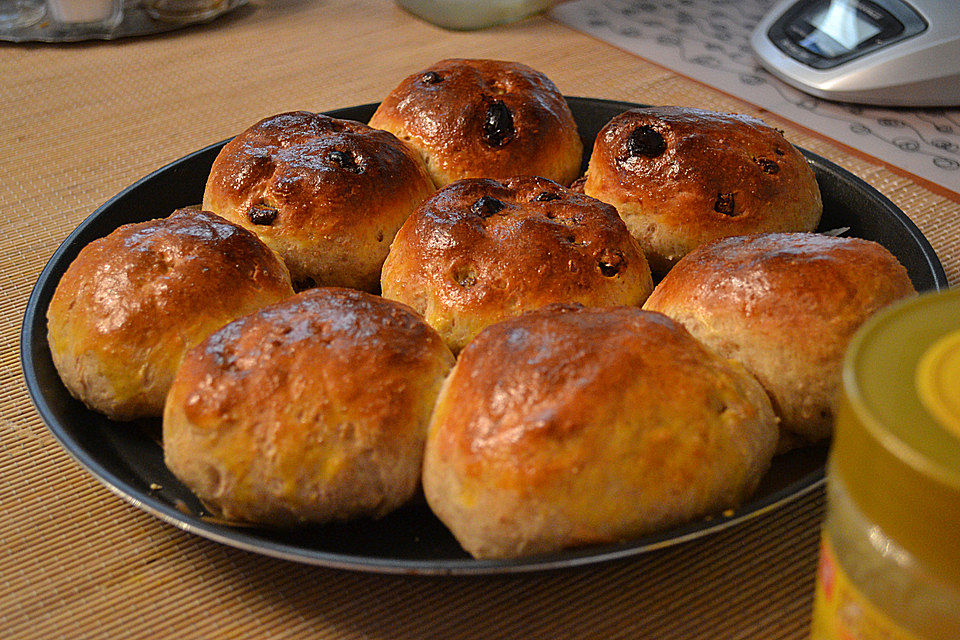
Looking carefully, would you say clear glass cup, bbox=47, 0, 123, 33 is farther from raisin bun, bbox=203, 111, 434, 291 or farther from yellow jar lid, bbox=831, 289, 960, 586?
yellow jar lid, bbox=831, 289, 960, 586

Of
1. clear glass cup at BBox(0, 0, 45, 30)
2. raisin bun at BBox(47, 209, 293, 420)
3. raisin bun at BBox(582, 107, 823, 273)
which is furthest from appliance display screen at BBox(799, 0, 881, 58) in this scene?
clear glass cup at BBox(0, 0, 45, 30)

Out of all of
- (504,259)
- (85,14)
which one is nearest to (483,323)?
(504,259)

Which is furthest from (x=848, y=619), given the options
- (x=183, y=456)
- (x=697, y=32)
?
(x=697, y=32)

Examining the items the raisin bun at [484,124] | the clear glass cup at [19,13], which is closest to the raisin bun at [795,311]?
the raisin bun at [484,124]

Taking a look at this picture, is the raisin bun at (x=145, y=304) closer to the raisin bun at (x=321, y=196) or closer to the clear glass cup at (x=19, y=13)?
the raisin bun at (x=321, y=196)

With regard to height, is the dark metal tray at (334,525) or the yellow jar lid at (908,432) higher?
the yellow jar lid at (908,432)

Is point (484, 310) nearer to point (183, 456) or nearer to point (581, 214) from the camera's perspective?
point (581, 214)
